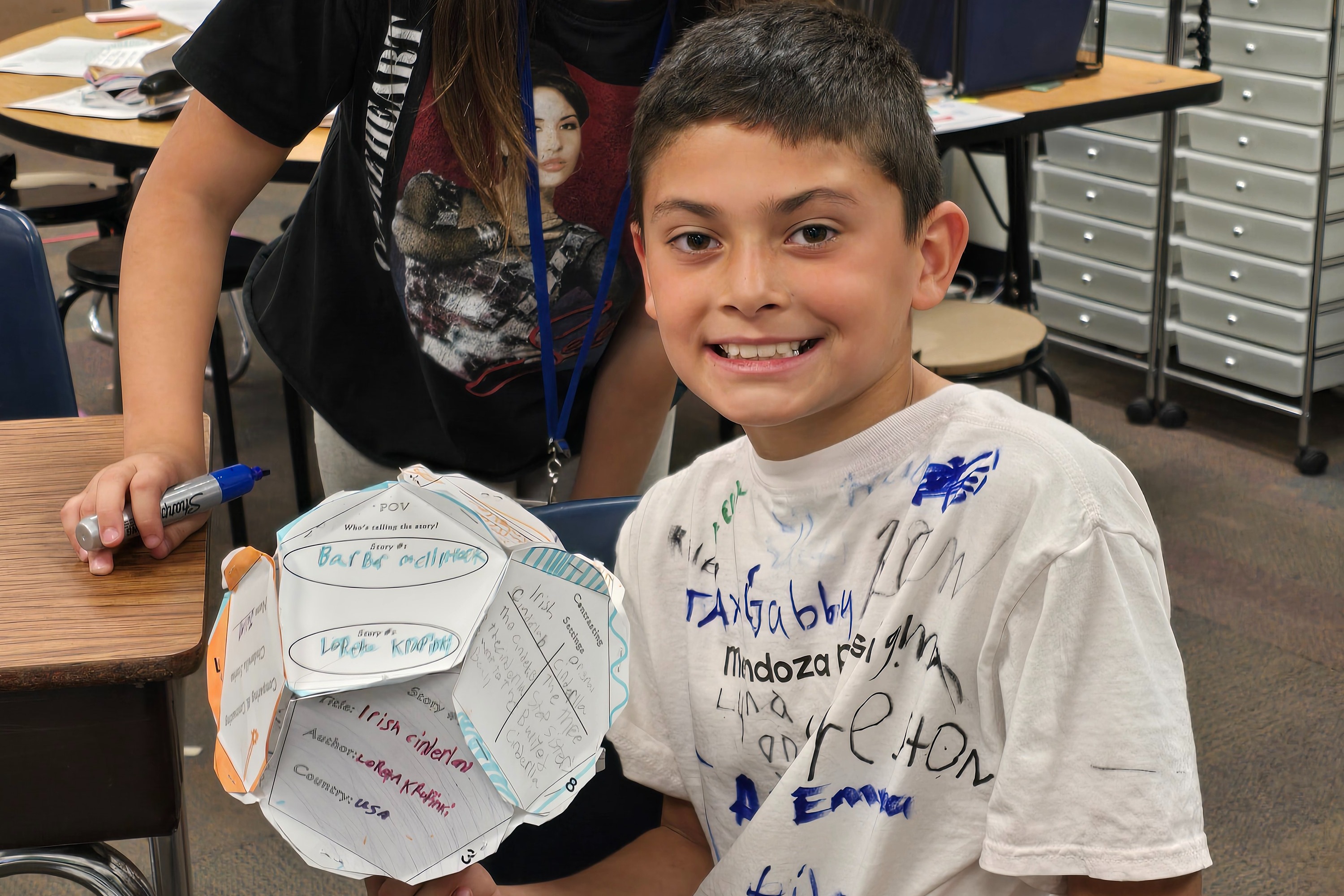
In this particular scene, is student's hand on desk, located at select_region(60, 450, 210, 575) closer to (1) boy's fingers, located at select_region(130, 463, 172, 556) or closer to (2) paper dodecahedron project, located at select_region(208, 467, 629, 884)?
(1) boy's fingers, located at select_region(130, 463, 172, 556)

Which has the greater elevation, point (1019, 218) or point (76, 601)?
point (76, 601)

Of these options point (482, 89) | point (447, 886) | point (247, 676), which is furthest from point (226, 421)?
point (247, 676)

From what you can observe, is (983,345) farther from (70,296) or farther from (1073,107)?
(70,296)

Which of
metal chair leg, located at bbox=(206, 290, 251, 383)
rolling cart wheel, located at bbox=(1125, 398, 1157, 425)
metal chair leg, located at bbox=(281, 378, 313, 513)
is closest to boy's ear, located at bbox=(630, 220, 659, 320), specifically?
metal chair leg, located at bbox=(281, 378, 313, 513)

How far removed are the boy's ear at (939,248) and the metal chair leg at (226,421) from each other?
1673mm

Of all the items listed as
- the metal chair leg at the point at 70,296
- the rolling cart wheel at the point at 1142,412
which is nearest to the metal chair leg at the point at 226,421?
the metal chair leg at the point at 70,296

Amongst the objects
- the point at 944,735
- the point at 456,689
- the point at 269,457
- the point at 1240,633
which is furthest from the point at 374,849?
the point at 269,457

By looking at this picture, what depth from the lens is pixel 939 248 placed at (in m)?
0.79

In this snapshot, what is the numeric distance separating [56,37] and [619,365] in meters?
2.32

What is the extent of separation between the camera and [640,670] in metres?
0.89

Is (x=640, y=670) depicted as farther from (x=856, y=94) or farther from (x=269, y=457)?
(x=269, y=457)

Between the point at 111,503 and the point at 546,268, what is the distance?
0.44m

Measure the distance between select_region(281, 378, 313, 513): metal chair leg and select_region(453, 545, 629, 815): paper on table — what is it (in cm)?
182

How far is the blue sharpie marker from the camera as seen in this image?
2.64 feet
